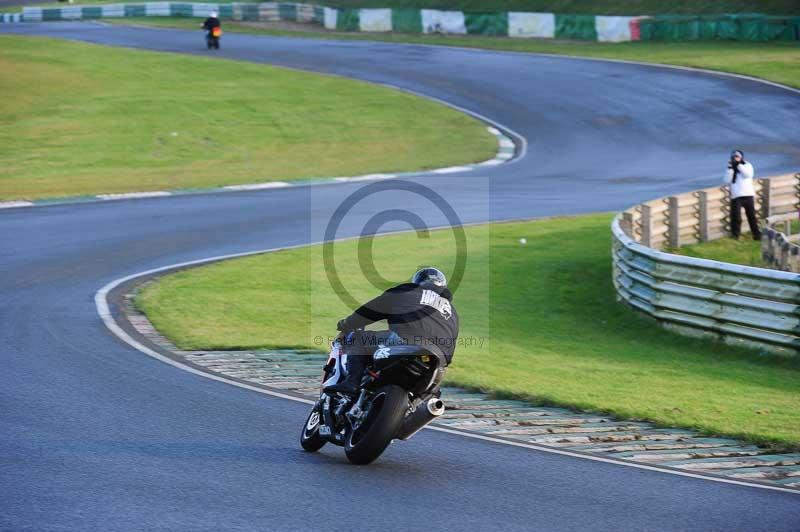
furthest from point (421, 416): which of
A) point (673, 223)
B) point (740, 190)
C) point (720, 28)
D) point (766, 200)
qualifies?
point (720, 28)

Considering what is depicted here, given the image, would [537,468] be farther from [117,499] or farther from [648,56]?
[648,56]

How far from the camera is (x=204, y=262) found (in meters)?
20.6

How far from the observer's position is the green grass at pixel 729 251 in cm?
2292

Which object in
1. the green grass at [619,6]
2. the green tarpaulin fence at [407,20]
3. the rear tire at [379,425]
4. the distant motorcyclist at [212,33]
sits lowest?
the rear tire at [379,425]

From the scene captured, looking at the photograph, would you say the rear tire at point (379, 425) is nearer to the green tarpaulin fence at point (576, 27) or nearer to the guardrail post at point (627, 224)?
the guardrail post at point (627, 224)

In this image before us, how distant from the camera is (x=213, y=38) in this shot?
184 ft

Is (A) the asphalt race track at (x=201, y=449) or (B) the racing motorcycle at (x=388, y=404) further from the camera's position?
(B) the racing motorcycle at (x=388, y=404)

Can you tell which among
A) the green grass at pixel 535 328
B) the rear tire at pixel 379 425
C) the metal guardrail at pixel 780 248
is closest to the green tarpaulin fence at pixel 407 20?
the metal guardrail at pixel 780 248

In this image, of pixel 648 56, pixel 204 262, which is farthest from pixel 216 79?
pixel 204 262

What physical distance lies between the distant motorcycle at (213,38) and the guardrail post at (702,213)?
36.5m

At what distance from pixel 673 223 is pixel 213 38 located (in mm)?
37270

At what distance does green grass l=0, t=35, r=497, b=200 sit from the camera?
3294 centimetres

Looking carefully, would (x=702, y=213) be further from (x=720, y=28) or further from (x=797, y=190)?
(x=720, y=28)

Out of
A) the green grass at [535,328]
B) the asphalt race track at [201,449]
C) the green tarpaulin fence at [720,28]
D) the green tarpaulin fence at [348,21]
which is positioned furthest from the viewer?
the green tarpaulin fence at [348,21]
